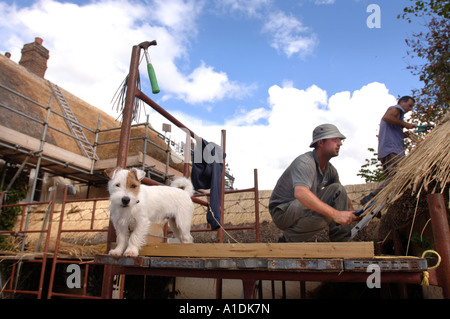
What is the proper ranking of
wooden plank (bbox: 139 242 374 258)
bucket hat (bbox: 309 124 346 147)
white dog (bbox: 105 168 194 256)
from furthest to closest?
bucket hat (bbox: 309 124 346 147)
white dog (bbox: 105 168 194 256)
wooden plank (bbox: 139 242 374 258)

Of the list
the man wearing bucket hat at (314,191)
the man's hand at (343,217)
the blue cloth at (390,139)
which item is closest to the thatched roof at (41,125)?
the blue cloth at (390,139)

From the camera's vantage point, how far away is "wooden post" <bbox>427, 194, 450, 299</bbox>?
1631 millimetres

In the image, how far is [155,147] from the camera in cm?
1060

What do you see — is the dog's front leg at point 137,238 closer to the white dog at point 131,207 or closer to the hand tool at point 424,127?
the white dog at point 131,207

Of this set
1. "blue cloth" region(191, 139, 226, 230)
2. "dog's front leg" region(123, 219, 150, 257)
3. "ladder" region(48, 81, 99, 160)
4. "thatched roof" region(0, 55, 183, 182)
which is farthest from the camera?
"ladder" region(48, 81, 99, 160)

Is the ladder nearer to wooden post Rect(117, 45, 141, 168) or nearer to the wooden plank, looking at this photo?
wooden post Rect(117, 45, 141, 168)

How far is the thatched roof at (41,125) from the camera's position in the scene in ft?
27.3

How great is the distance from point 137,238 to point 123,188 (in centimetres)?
41

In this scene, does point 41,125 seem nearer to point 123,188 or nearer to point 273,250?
point 123,188

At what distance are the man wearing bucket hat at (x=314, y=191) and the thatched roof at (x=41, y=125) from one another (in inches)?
275

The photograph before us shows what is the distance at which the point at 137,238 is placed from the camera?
2.50 m

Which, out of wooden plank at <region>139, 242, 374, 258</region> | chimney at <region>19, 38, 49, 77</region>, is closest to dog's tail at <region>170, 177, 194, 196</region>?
wooden plank at <region>139, 242, 374, 258</region>

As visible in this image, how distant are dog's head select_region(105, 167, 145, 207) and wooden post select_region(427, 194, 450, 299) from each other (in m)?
2.01
